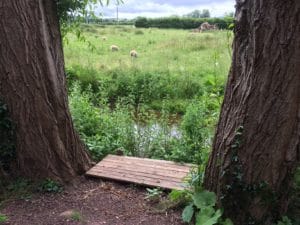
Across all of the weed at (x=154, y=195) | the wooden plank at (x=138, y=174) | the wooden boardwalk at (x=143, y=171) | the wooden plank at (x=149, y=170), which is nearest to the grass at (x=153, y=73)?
the wooden boardwalk at (x=143, y=171)

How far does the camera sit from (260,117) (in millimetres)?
2465

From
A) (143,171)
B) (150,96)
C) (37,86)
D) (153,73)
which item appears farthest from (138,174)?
(153,73)

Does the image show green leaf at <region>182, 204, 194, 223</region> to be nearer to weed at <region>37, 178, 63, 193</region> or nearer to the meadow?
the meadow

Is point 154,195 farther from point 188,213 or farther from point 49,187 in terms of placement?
point 49,187

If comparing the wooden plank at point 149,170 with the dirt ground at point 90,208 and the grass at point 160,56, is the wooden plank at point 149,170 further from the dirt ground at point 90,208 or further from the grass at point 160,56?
the grass at point 160,56

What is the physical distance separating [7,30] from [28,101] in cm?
64

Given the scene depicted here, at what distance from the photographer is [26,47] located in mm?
3213

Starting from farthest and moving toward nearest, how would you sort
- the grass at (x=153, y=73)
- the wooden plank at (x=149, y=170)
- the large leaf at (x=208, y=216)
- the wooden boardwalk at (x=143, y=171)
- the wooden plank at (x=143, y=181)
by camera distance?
the grass at (x=153, y=73), the wooden plank at (x=149, y=170), the wooden boardwalk at (x=143, y=171), the wooden plank at (x=143, y=181), the large leaf at (x=208, y=216)

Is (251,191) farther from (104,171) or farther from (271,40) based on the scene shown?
(104,171)

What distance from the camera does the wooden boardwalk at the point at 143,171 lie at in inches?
140

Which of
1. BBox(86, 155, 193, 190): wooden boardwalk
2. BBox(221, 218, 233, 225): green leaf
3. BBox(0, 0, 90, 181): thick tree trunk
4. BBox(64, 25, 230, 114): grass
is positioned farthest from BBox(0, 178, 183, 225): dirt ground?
BBox(64, 25, 230, 114): grass

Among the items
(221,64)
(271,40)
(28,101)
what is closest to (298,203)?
(271,40)

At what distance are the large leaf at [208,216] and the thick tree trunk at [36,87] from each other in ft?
4.89

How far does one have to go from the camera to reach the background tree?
3197 mm
